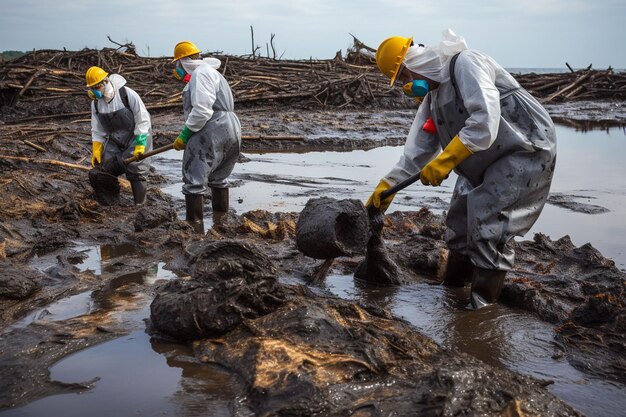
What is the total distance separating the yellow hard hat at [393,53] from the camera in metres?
4.37

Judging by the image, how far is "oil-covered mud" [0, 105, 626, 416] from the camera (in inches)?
118

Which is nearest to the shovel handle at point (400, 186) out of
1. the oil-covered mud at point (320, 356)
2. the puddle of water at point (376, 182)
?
the oil-covered mud at point (320, 356)

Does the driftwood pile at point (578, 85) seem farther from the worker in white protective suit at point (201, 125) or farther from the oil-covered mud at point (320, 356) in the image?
the oil-covered mud at point (320, 356)

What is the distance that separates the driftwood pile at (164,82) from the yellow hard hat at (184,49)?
32.4 ft

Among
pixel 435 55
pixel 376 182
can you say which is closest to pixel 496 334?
pixel 435 55

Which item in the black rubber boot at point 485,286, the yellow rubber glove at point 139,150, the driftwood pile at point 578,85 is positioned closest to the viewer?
the black rubber boot at point 485,286

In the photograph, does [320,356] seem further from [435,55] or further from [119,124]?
[119,124]

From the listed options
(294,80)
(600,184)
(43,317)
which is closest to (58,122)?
(294,80)

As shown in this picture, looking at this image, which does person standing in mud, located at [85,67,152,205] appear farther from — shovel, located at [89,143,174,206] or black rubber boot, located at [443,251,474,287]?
black rubber boot, located at [443,251,474,287]

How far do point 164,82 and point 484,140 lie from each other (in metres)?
16.9

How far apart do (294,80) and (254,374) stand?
18.6 meters

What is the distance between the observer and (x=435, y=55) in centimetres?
433

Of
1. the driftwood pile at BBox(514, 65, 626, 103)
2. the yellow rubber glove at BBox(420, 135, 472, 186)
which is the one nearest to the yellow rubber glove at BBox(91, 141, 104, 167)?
the yellow rubber glove at BBox(420, 135, 472, 186)

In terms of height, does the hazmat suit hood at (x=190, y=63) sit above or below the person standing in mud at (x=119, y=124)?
above
